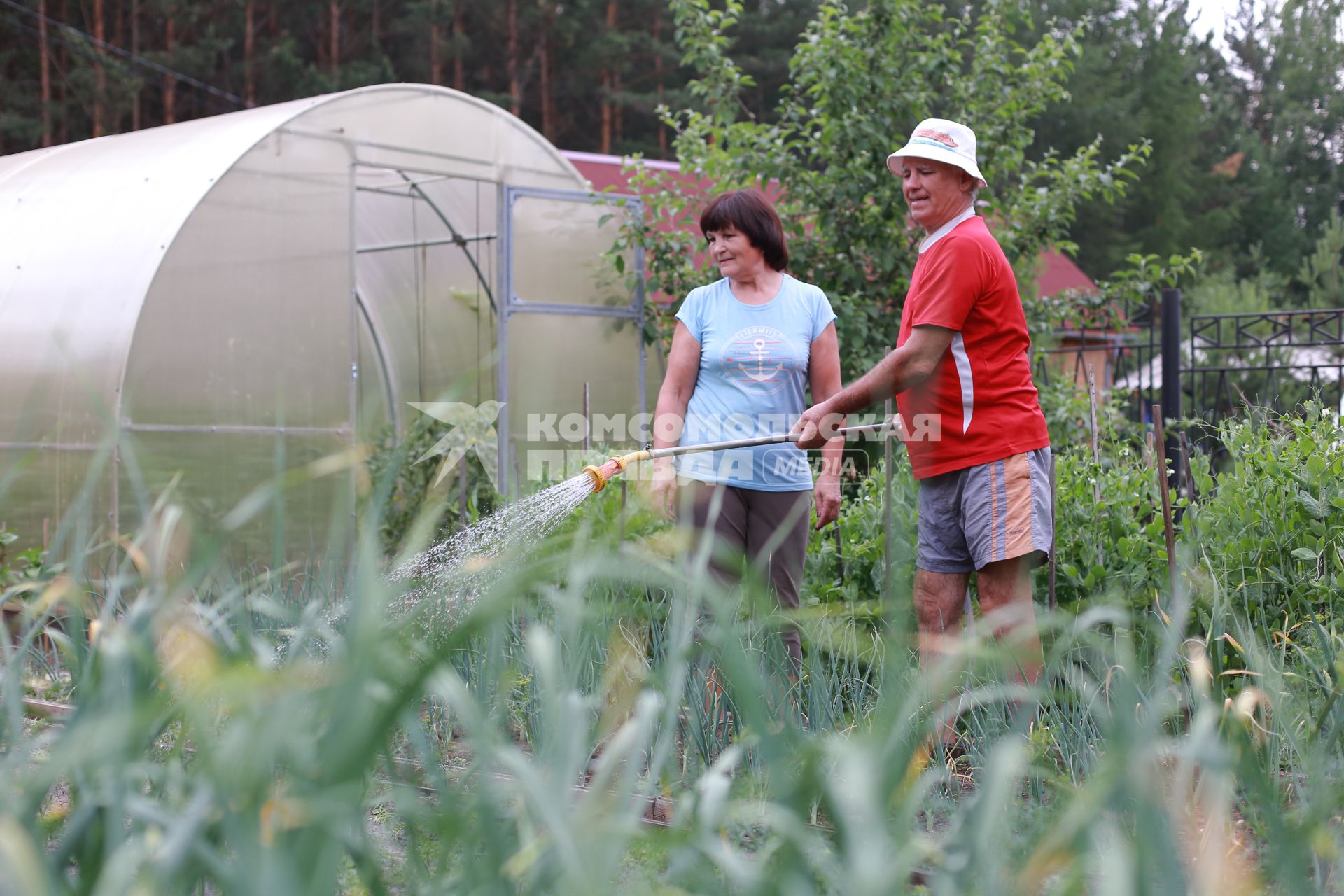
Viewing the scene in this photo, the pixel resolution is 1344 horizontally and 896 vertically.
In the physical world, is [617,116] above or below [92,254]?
above

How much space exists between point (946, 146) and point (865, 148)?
409 cm

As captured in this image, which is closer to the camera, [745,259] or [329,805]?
[329,805]

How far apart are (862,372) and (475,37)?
16575 millimetres

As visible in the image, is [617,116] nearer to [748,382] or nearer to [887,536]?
[748,382]

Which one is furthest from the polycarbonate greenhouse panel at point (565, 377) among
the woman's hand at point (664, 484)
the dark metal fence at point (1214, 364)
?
the woman's hand at point (664, 484)

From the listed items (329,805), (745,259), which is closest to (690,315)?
(745,259)

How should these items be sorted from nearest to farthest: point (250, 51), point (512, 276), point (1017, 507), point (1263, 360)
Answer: point (1017, 507) → point (512, 276) → point (1263, 360) → point (250, 51)

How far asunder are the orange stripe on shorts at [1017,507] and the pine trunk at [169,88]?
1839 cm

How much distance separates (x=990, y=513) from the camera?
278 centimetres

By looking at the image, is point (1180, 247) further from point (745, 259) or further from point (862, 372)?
point (745, 259)

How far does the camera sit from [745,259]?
3.36 metres

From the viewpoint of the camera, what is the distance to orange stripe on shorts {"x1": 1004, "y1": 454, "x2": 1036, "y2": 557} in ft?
9.02

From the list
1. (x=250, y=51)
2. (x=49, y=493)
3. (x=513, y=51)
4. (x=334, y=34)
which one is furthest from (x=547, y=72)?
(x=49, y=493)

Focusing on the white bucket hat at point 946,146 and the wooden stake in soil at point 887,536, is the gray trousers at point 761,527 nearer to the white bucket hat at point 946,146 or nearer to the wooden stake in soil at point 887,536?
the wooden stake in soil at point 887,536
